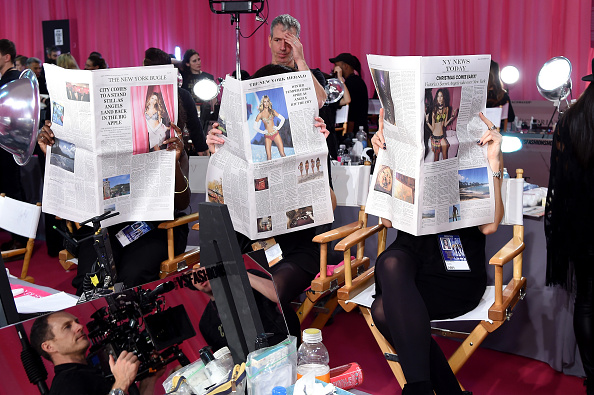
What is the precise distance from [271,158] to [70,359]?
49.5 inches

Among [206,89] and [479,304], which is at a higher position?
[206,89]

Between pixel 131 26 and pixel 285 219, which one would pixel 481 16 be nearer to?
pixel 285 219

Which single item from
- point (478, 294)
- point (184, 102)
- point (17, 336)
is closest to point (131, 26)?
point (184, 102)

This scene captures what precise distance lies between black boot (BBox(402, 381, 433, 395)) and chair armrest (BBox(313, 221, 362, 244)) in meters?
0.67

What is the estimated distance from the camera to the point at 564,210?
2191 mm

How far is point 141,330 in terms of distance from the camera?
3.62 ft

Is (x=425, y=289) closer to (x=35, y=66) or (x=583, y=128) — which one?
(x=583, y=128)

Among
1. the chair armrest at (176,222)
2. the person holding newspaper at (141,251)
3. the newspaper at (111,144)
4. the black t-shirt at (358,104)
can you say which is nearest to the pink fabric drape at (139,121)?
the newspaper at (111,144)

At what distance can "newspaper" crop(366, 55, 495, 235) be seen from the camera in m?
1.93

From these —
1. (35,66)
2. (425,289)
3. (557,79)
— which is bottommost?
(425,289)

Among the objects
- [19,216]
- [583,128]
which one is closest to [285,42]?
[583,128]

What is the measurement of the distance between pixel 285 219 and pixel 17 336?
4.40ft

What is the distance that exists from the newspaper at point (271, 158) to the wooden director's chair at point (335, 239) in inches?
7.6

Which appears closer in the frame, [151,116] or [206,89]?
[151,116]
